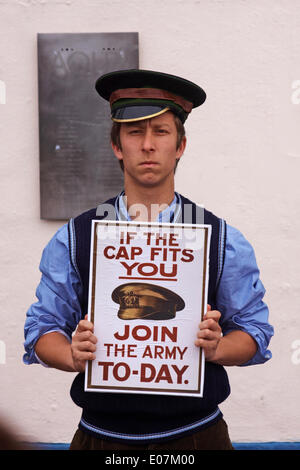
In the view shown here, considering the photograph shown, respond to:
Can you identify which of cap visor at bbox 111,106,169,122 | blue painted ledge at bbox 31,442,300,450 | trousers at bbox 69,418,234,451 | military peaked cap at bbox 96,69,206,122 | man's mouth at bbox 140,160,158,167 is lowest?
blue painted ledge at bbox 31,442,300,450

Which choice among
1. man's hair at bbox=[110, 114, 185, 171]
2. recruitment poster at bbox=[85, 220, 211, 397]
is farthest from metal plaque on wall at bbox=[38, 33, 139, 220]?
recruitment poster at bbox=[85, 220, 211, 397]

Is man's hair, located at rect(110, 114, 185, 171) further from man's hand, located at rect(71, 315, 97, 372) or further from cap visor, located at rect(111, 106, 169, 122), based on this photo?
man's hand, located at rect(71, 315, 97, 372)

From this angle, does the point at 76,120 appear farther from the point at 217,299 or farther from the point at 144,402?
the point at 144,402

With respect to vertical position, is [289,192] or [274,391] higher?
[289,192]

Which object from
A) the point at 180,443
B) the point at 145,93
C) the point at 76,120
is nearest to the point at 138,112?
the point at 145,93

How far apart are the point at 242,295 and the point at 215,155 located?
6.27 ft

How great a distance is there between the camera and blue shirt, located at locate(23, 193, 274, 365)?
1.75m

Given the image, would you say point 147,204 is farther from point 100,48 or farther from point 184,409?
point 100,48

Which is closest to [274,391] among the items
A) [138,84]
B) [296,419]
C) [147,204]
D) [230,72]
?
[296,419]

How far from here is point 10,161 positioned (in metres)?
3.59

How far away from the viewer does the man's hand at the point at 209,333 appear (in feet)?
5.23

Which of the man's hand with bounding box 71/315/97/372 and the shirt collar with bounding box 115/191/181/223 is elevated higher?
the shirt collar with bounding box 115/191/181/223

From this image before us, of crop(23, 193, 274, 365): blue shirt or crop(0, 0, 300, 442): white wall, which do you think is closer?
crop(23, 193, 274, 365): blue shirt

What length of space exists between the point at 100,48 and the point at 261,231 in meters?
1.51
